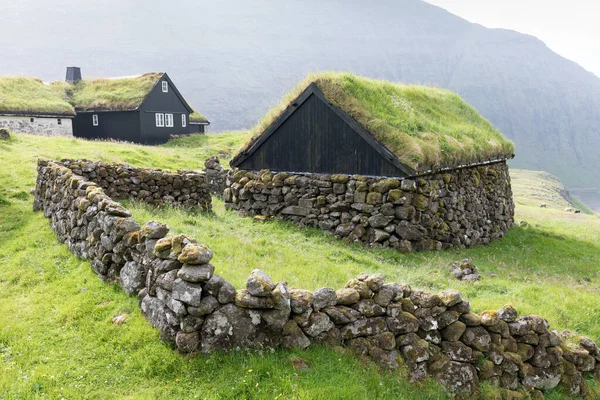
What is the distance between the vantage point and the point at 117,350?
629 cm

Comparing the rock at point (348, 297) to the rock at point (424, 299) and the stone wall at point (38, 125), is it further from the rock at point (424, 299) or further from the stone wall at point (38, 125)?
A: the stone wall at point (38, 125)

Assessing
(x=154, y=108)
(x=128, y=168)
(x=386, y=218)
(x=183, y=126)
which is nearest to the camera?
(x=386, y=218)

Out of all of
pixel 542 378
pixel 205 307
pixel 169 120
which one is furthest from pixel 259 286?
pixel 169 120

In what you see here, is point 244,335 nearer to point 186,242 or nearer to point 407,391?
point 186,242

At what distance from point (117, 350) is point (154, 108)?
43.8 metres

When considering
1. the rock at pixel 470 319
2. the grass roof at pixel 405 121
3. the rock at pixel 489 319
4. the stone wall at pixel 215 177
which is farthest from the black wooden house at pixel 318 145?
the rock at pixel 470 319

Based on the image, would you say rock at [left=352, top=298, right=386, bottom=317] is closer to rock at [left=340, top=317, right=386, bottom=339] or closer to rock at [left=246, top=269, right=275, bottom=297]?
rock at [left=340, top=317, right=386, bottom=339]

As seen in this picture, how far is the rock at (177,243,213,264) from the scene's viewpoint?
5.95 meters

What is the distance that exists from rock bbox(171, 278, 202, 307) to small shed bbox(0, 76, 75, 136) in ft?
130

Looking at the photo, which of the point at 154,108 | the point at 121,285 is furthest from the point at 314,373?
the point at 154,108

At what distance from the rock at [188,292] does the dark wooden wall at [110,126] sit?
42408 mm

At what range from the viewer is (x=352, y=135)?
15656 mm

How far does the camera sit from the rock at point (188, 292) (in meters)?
5.85

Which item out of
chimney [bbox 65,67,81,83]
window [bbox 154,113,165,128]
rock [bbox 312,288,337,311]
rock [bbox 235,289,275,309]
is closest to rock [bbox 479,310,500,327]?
rock [bbox 312,288,337,311]
